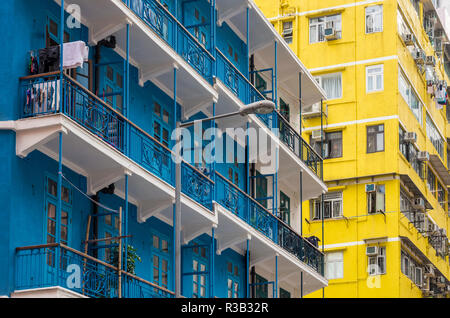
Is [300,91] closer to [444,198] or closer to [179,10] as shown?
[179,10]

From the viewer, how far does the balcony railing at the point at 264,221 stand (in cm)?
3441

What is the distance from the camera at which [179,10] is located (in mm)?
34188

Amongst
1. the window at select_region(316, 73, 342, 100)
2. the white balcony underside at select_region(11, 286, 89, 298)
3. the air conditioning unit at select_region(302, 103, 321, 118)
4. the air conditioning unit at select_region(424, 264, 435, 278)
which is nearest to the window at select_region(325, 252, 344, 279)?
the air conditioning unit at select_region(424, 264, 435, 278)

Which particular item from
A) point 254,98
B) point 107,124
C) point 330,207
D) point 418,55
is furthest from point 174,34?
point 418,55

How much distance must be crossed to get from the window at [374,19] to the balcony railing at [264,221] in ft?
57.6

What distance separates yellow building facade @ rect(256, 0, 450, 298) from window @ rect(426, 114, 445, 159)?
1.87 metres

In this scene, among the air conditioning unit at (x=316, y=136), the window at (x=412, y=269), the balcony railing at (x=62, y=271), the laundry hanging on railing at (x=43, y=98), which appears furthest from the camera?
Answer: the air conditioning unit at (x=316, y=136)

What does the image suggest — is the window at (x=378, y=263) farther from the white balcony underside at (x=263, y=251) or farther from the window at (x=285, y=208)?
the white balcony underside at (x=263, y=251)

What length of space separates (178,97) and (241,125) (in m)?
4.14

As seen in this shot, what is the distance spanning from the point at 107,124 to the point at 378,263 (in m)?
29.2

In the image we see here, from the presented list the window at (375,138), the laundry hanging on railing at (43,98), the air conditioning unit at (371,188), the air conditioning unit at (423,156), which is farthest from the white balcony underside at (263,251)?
the air conditioning unit at (423,156)

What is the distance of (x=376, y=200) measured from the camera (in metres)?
54.4

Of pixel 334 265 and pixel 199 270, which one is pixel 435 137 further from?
pixel 199 270
